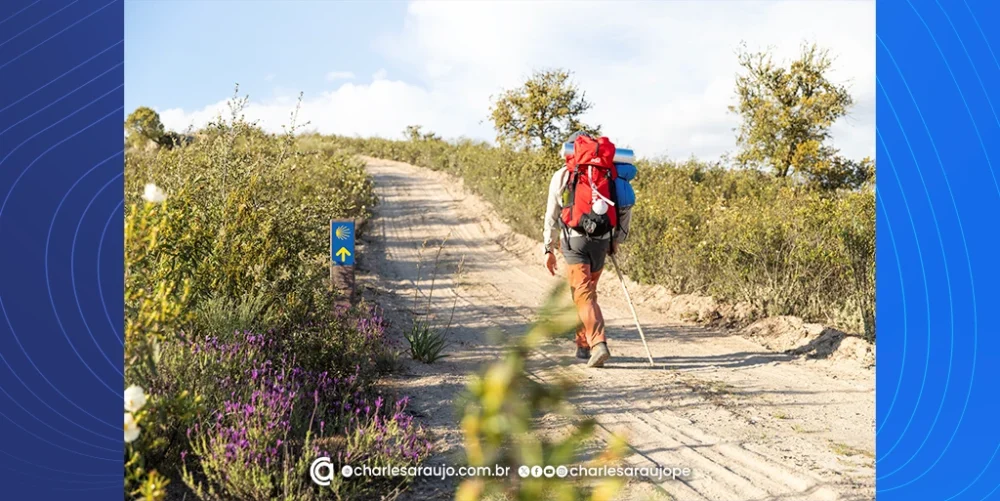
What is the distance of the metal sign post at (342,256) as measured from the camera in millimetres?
6465

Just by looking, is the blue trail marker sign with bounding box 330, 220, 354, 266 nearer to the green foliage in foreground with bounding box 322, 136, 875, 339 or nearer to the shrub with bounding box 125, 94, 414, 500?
the shrub with bounding box 125, 94, 414, 500

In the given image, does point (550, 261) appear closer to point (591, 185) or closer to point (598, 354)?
point (591, 185)

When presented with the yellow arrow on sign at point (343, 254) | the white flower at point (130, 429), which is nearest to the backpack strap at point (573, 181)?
the yellow arrow on sign at point (343, 254)

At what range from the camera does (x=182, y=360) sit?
4.06m

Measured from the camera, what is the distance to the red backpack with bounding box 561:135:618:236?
19.1 ft

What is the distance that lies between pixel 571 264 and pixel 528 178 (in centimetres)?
996

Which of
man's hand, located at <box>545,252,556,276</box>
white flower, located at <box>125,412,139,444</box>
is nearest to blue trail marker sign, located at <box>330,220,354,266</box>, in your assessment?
man's hand, located at <box>545,252,556,276</box>

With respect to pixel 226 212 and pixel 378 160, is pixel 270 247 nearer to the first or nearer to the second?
pixel 226 212

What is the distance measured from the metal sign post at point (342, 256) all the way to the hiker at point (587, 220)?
1.69 m

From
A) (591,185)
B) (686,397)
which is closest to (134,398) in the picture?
(686,397)

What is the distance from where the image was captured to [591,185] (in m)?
5.91

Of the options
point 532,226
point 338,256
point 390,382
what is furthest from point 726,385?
point 532,226

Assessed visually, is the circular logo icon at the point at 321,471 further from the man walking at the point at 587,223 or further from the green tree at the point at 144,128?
the green tree at the point at 144,128

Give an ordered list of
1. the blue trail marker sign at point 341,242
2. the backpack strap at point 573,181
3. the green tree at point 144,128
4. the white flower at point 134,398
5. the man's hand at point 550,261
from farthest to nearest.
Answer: the green tree at point 144,128 → the blue trail marker sign at point 341,242 → the backpack strap at point 573,181 → the man's hand at point 550,261 → the white flower at point 134,398
